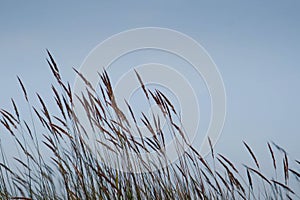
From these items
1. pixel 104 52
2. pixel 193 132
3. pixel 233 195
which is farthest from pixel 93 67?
pixel 233 195

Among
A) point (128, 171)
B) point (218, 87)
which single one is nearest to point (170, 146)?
point (128, 171)

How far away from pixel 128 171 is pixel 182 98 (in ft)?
4.42

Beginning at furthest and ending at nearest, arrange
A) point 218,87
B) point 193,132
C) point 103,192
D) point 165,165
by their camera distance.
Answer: point 218,87 → point 193,132 → point 165,165 → point 103,192

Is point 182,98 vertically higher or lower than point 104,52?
lower

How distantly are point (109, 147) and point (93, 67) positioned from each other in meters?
1.24

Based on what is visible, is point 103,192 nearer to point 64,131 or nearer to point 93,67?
point 64,131

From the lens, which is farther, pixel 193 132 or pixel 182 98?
pixel 182 98

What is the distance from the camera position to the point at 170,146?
2.90 metres

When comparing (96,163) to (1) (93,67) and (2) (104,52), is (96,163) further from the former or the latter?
(2) (104,52)

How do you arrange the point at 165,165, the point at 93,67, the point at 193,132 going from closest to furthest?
the point at 165,165 < the point at 193,132 < the point at 93,67

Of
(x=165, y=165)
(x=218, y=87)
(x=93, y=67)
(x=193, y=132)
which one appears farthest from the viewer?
(x=218, y=87)

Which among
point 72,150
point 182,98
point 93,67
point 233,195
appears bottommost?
point 233,195

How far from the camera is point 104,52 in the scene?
435 cm

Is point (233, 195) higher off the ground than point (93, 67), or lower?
lower
